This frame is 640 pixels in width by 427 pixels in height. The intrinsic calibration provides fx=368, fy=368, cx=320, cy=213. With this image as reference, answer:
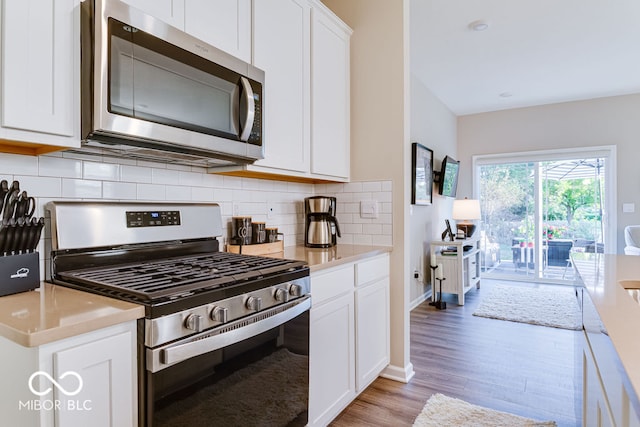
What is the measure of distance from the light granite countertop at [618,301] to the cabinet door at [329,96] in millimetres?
1481

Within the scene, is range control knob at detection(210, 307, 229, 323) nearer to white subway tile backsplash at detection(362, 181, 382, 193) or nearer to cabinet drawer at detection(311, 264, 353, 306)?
cabinet drawer at detection(311, 264, 353, 306)

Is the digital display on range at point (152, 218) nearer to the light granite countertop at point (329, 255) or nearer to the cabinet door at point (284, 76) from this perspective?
the cabinet door at point (284, 76)

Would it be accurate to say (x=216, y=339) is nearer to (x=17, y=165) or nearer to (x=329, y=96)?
(x=17, y=165)

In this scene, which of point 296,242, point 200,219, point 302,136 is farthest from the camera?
point 296,242

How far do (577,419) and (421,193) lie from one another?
2.85 m

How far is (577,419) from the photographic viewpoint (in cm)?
198

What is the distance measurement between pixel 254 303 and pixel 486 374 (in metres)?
2.06

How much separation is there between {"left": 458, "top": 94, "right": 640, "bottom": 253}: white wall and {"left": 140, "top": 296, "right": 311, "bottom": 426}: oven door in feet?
18.4

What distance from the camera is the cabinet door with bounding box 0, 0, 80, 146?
1046 millimetres

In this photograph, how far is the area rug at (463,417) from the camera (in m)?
1.95

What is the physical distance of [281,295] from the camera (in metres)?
1.44

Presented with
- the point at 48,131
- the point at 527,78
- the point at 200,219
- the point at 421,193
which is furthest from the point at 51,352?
the point at 527,78

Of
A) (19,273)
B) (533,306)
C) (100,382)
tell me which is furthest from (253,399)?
(533,306)

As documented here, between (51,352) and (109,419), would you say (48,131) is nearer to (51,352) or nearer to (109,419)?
(51,352)
